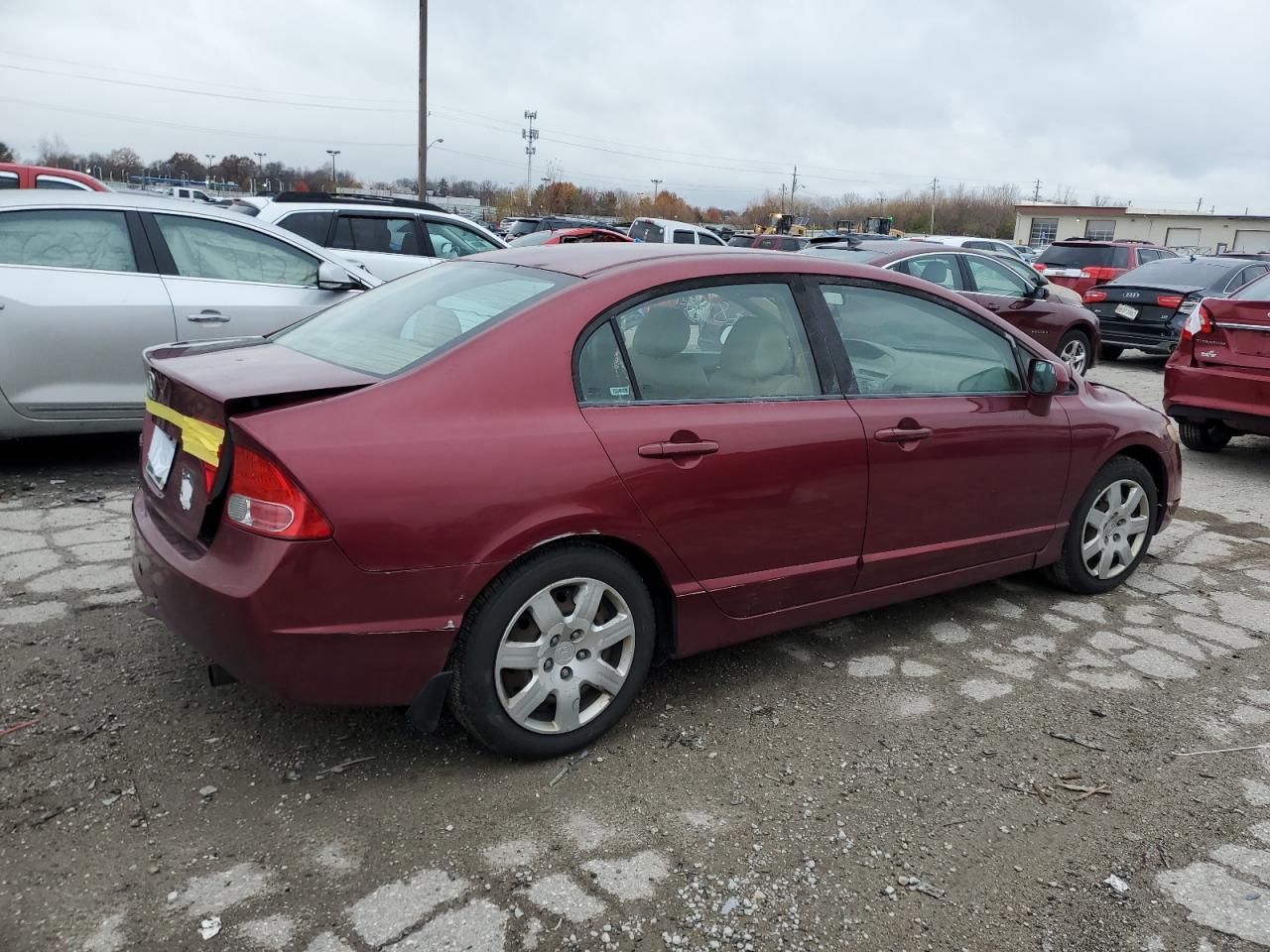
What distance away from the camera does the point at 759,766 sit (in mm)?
3045

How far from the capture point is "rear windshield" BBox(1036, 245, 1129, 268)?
17.8m

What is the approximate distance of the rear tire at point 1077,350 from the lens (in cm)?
1116

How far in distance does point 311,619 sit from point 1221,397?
6876 mm

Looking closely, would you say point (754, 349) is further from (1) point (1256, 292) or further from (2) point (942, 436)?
(1) point (1256, 292)

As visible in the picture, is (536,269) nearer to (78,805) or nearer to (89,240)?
(78,805)

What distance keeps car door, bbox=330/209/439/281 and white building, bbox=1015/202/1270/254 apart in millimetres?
50163

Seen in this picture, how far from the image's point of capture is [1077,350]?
449 inches

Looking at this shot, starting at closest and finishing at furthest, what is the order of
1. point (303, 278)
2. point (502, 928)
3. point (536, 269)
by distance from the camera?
point (502, 928) → point (536, 269) → point (303, 278)

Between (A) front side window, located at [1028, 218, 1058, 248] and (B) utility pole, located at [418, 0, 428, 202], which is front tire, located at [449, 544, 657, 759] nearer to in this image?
(B) utility pole, located at [418, 0, 428, 202]

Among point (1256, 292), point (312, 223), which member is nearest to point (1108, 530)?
point (1256, 292)

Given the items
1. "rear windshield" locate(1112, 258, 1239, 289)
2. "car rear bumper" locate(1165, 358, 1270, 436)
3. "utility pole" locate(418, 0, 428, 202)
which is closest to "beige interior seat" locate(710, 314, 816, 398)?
"car rear bumper" locate(1165, 358, 1270, 436)

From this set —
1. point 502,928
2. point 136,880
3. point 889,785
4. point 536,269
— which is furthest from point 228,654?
point 889,785

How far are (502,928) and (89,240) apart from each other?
4793 mm

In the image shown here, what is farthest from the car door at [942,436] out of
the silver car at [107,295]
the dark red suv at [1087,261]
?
the dark red suv at [1087,261]
